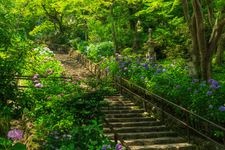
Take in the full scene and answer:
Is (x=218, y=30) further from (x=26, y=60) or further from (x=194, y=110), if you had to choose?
(x=26, y=60)

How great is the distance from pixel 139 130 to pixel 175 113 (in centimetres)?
118

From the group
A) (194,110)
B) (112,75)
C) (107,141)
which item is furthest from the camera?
(112,75)

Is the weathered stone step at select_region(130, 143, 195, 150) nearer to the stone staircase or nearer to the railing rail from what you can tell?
the stone staircase

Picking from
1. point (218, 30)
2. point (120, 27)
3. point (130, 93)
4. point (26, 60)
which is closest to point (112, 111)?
point (130, 93)

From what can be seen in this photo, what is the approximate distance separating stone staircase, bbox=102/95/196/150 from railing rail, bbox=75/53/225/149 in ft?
1.16

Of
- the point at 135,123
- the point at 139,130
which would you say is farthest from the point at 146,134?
the point at 135,123

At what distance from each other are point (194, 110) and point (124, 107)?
438 centimetres

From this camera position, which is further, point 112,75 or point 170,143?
point 112,75

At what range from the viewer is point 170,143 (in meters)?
11.6

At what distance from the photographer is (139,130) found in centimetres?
1261

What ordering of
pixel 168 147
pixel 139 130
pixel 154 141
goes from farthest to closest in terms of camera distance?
pixel 139 130 < pixel 154 141 < pixel 168 147

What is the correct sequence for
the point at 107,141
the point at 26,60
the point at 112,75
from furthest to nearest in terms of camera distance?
the point at 112,75, the point at 26,60, the point at 107,141

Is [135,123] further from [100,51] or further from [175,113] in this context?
[100,51]

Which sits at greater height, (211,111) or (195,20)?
(195,20)
